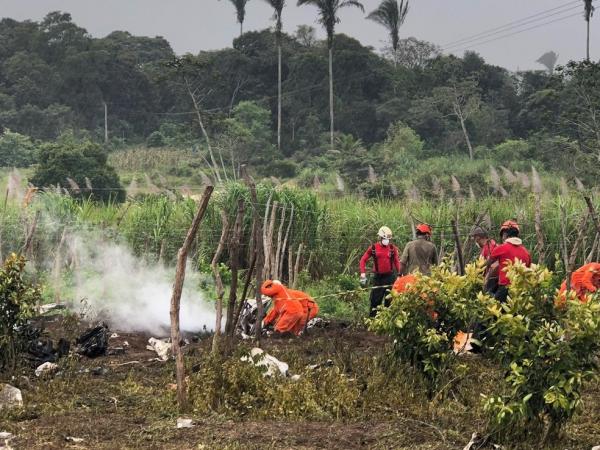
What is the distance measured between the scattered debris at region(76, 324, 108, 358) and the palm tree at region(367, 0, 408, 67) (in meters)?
Answer: 42.3

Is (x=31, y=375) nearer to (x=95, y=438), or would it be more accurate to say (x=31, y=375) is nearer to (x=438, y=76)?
(x=95, y=438)

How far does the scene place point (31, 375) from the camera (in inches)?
317

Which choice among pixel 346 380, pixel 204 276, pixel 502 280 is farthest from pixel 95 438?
pixel 204 276

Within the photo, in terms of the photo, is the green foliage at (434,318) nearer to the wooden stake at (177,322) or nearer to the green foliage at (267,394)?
the green foliage at (267,394)

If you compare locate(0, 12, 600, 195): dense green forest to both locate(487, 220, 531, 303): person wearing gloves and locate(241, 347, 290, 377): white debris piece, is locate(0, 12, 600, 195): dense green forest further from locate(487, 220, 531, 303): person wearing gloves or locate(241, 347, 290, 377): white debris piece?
locate(241, 347, 290, 377): white debris piece

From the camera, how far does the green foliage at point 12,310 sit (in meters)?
7.90

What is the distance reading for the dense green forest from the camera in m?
38.9

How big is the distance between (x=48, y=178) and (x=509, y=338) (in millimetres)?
22467

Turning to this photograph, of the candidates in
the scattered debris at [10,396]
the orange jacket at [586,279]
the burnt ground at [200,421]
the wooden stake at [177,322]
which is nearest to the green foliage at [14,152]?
the burnt ground at [200,421]

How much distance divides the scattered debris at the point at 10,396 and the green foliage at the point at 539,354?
3.59m

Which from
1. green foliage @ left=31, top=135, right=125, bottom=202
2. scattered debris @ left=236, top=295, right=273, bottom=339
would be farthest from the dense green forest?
scattered debris @ left=236, top=295, right=273, bottom=339

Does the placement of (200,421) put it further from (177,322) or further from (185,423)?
(177,322)

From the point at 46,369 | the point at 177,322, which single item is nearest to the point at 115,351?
the point at 46,369

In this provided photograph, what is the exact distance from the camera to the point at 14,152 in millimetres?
37969
